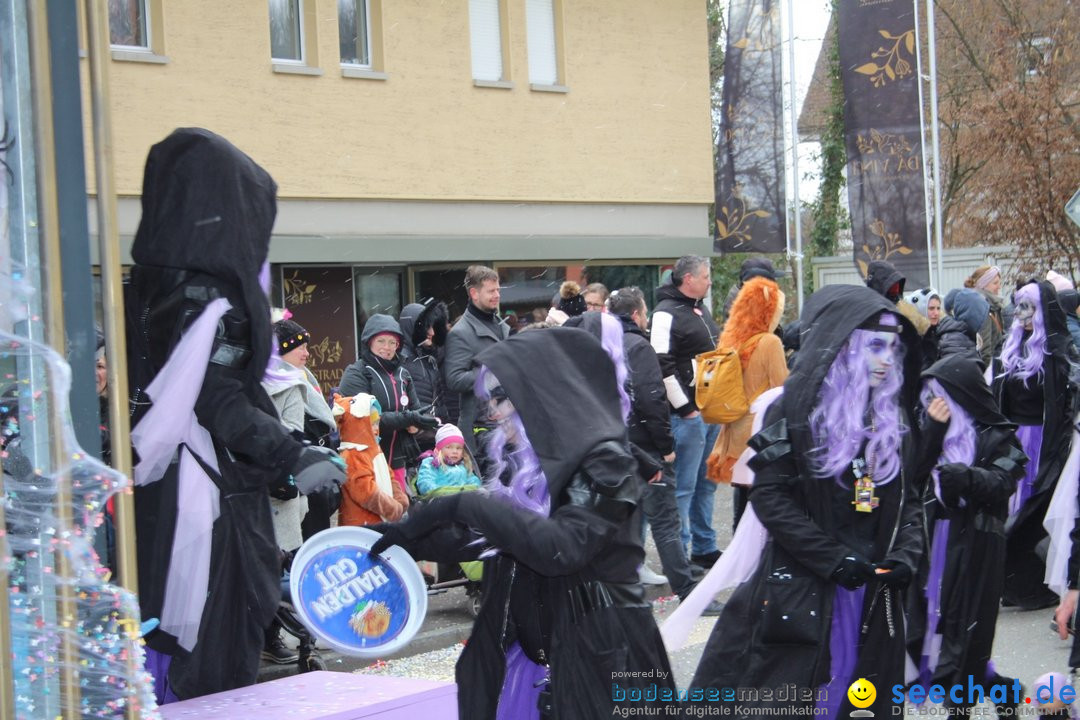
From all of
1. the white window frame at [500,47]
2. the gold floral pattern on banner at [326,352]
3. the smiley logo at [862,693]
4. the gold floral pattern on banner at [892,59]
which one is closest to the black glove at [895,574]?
the smiley logo at [862,693]

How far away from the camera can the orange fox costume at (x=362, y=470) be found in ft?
24.8

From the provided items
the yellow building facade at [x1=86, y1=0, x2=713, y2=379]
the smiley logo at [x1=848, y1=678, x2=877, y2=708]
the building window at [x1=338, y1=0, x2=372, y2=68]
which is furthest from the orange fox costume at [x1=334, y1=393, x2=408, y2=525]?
the building window at [x1=338, y1=0, x2=372, y2=68]

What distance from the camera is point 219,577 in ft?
13.3

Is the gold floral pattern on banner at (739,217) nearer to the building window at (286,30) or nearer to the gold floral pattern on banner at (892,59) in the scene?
the gold floral pattern on banner at (892,59)

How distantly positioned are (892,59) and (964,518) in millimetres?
11053

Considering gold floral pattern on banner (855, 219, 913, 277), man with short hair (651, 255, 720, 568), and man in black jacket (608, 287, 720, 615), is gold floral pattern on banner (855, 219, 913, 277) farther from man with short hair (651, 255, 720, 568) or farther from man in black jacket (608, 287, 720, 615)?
man in black jacket (608, 287, 720, 615)

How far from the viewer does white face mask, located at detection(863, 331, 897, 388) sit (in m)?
4.46

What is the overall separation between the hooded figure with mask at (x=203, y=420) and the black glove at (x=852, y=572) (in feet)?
5.32

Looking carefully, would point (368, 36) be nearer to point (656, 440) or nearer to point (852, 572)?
point (656, 440)

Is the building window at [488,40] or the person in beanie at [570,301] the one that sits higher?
the building window at [488,40]

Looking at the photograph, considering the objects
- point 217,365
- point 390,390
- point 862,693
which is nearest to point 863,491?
point 862,693

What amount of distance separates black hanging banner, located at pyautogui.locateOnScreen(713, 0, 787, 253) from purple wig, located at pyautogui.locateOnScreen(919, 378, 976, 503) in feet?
33.5

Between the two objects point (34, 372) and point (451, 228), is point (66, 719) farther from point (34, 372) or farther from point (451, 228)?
point (451, 228)

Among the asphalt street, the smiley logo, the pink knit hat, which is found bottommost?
the asphalt street
